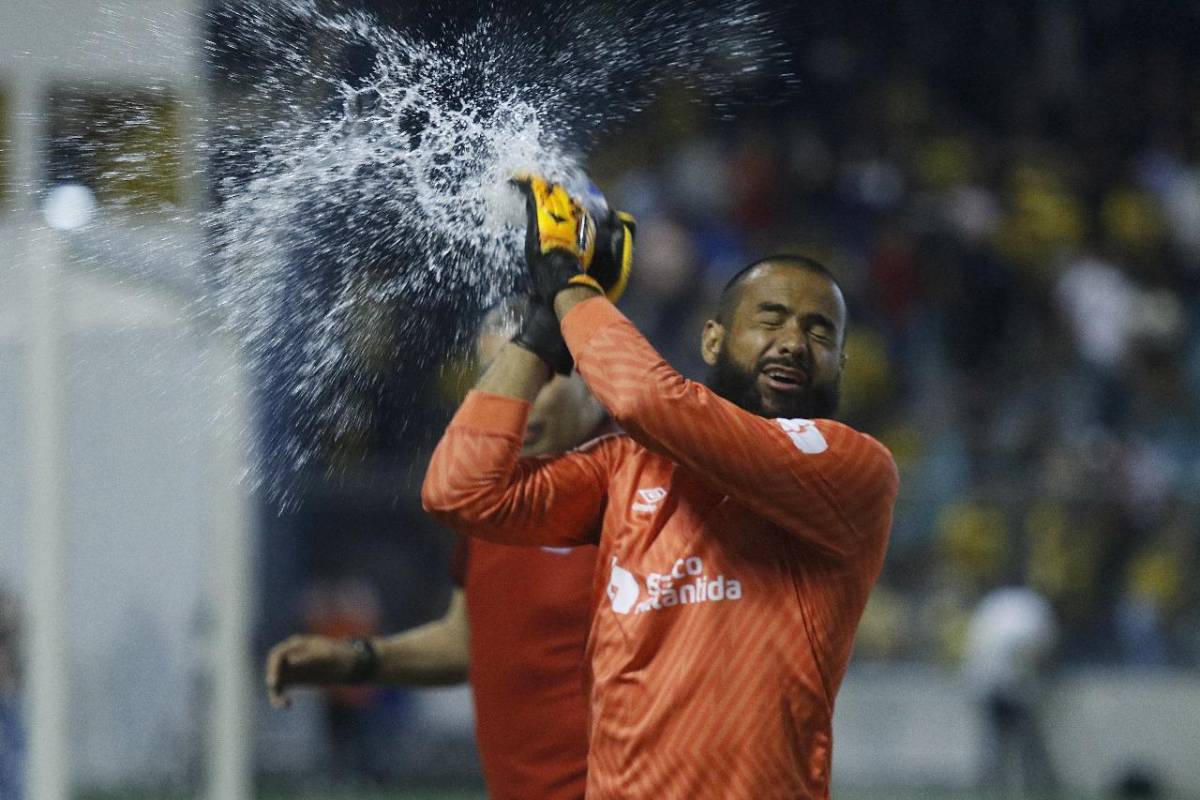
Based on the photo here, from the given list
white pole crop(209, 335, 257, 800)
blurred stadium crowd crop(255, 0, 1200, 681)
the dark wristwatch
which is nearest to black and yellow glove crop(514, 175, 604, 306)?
the dark wristwatch

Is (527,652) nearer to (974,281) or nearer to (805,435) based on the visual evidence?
(805,435)

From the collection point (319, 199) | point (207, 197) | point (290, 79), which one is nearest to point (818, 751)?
point (319, 199)

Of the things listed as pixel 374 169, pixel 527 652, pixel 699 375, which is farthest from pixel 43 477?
pixel 699 375

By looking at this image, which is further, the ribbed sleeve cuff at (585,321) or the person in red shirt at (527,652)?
the person in red shirt at (527,652)

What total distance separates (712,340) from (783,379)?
211mm

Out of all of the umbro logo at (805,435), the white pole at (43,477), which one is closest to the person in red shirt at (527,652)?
the umbro logo at (805,435)

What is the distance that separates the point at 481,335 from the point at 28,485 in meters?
1.64

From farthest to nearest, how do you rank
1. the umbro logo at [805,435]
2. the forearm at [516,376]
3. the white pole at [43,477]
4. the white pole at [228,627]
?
the white pole at [228,627]
the white pole at [43,477]
the forearm at [516,376]
the umbro logo at [805,435]

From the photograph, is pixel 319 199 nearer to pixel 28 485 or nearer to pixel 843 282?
pixel 28 485

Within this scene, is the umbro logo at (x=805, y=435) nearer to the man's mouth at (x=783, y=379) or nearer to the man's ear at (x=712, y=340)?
the man's mouth at (x=783, y=379)

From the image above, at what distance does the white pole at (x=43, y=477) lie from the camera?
4688mm

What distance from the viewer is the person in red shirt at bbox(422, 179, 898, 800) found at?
279cm

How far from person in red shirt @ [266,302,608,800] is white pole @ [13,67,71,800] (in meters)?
1.26

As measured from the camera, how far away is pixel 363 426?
997 cm
